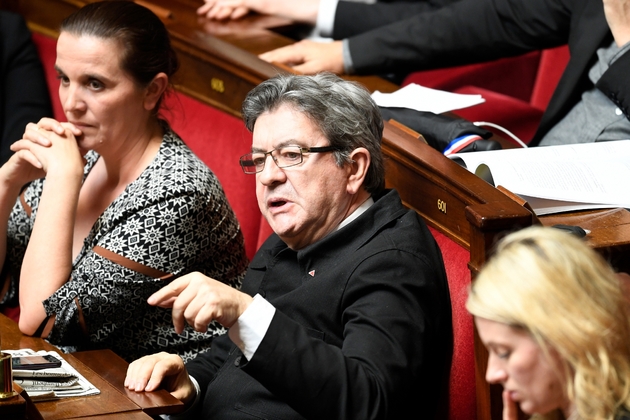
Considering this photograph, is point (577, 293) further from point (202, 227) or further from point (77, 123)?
point (77, 123)

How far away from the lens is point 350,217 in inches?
67.7

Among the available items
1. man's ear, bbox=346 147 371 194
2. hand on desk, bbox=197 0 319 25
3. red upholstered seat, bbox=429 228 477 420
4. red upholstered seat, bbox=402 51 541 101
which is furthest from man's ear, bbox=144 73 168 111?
red upholstered seat, bbox=402 51 541 101

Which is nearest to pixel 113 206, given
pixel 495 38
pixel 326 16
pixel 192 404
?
pixel 192 404

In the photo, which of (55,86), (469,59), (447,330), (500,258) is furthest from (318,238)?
(55,86)

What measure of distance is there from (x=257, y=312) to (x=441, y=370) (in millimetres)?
402

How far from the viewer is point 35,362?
1.61 metres

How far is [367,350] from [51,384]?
526 millimetres

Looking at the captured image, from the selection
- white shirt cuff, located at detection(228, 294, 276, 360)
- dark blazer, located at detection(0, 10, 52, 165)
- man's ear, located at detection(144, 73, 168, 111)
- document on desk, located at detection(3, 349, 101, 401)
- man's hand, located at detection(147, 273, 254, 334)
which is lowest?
document on desk, located at detection(3, 349, 101, 401)

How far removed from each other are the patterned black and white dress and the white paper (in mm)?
510

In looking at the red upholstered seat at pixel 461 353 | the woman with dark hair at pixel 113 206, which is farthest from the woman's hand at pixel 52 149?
the red upholstered seat at pixel 461 353

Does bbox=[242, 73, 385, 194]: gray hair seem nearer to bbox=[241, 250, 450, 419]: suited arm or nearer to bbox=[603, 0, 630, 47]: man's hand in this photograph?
bbox=[241, 250, 450, 419]: suited arm

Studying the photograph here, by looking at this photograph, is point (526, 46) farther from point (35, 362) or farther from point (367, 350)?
point (35, 362)

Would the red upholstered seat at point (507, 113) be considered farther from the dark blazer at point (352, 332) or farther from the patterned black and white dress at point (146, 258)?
the dark blazer at point (352, 332)

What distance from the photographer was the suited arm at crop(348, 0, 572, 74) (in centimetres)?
252
